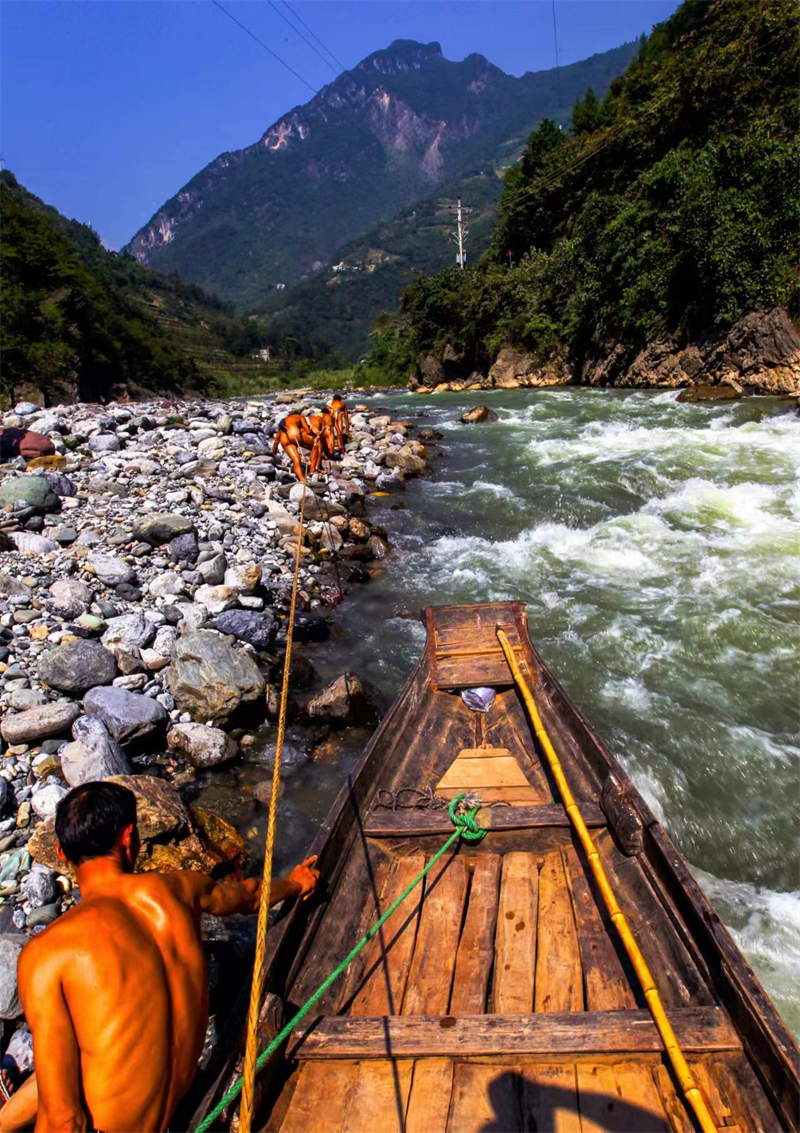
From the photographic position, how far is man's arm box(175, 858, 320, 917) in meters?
2.09

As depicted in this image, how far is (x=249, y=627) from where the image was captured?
6.34 metres

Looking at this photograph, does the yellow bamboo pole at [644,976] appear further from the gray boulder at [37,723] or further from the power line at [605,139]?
the power line at [605,139]

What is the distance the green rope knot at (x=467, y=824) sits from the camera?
10.9 feet

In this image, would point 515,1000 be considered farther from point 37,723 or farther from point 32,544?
point 32,544

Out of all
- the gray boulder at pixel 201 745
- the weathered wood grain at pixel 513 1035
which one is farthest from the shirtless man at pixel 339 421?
the weathered wood grain at pixel 513 1035

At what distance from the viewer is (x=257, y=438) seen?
1343cm

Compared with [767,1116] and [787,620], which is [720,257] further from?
[767,1116]

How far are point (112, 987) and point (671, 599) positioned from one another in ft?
23.2

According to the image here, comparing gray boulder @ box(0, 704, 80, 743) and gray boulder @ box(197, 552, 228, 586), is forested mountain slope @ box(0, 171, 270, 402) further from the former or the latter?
gray boulder @ box(0, 704, 80, 743)

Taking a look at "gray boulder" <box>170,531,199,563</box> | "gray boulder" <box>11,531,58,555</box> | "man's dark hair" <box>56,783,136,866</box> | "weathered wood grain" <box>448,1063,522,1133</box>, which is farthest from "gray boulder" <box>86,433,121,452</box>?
"weathered wood grain" <box>448,1063,522,1133</box>

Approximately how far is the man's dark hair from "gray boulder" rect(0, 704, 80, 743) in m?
3.06

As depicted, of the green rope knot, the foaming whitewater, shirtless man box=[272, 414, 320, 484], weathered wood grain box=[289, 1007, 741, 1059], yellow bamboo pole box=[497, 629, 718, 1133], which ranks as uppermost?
shirtless man box=[272, 414, 320, 484]

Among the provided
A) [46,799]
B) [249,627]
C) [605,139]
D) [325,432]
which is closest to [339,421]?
[325,432]

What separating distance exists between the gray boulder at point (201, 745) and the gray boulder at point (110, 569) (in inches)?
97.4
